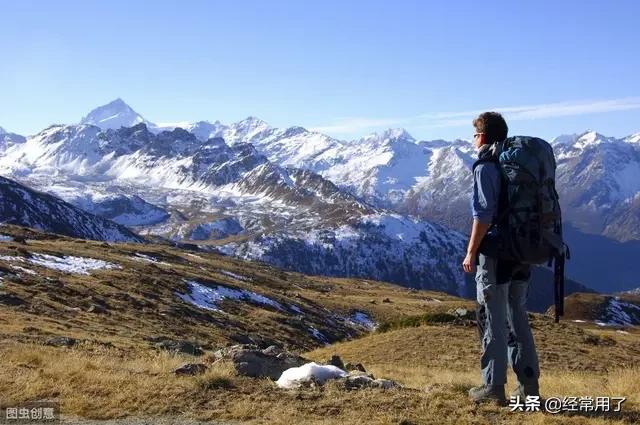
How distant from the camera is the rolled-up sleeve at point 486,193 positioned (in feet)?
27.7

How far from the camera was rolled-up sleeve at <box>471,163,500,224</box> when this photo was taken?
8.43 m

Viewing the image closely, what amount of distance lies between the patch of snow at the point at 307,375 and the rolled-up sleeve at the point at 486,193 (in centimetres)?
401

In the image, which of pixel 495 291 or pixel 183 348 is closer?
pixel 495 291

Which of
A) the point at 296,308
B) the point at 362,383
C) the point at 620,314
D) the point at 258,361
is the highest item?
the point at 258,361

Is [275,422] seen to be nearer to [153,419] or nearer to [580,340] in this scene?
[153,419]

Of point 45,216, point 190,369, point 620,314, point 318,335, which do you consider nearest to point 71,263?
point 318,335

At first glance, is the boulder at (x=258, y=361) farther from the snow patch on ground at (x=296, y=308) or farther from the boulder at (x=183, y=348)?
the snow patch on ground at (x=296, y=308)

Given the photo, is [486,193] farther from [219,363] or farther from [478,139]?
[219,363]

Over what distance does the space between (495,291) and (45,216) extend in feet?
633

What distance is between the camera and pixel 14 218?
566 feet

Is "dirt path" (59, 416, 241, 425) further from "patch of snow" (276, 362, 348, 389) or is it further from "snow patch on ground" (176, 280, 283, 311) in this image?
"snow patch on ground" (176, 280, 283, 311)

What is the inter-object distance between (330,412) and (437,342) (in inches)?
708

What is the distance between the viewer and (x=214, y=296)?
51.0 meters

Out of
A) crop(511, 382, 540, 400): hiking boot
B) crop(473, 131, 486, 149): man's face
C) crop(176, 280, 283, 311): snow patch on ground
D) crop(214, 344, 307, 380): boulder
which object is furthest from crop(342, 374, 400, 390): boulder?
crop(176, 280, 283, 311): snow patch on ground
